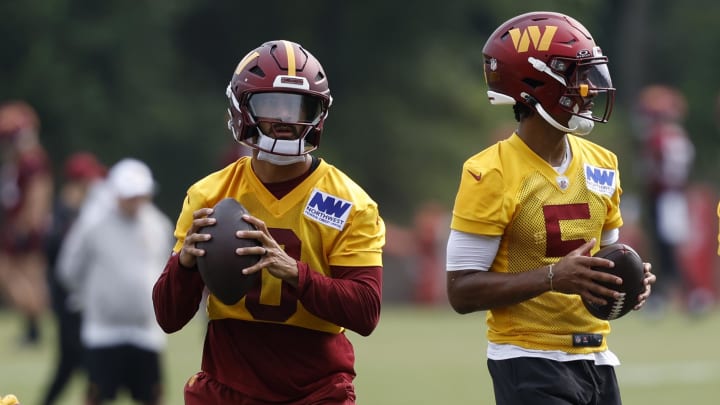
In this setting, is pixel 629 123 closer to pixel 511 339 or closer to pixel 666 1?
pixel 666 1

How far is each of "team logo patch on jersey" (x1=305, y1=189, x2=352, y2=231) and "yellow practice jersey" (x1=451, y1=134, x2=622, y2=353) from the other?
1.47 ft

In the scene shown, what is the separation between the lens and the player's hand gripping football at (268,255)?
5.39m

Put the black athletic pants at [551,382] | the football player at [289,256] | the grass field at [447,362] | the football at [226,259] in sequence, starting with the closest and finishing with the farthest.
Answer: the football at [226,259], the football player at [289,256], the black athletic pants at [551,382], the grass field at [447,362]

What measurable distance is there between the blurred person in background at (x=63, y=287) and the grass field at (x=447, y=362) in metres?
0.72

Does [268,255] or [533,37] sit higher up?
[533,37]

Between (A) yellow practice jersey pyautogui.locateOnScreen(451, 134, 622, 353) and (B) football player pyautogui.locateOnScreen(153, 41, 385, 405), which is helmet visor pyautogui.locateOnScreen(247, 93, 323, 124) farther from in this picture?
(A) yellow practice jersey pyautogui.locateOnScreen(451, 134, 622, 353)

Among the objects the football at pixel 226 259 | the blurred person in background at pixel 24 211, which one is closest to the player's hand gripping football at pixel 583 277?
the football at pixel 226 259

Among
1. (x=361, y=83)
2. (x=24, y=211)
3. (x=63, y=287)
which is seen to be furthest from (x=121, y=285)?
(x=361, y=83)

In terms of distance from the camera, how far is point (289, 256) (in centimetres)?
562

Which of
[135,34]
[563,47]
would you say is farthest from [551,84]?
[135,34]

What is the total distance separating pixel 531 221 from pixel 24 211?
1258cm

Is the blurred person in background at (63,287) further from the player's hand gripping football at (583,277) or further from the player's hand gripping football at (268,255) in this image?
the player's hand gripping football at (583,277)

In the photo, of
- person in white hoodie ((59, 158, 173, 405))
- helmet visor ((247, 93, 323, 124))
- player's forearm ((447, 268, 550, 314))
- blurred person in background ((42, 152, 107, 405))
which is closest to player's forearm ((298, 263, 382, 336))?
player's forearm ((447, 268, 550, 314))

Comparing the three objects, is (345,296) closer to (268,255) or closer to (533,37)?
(268,255)
